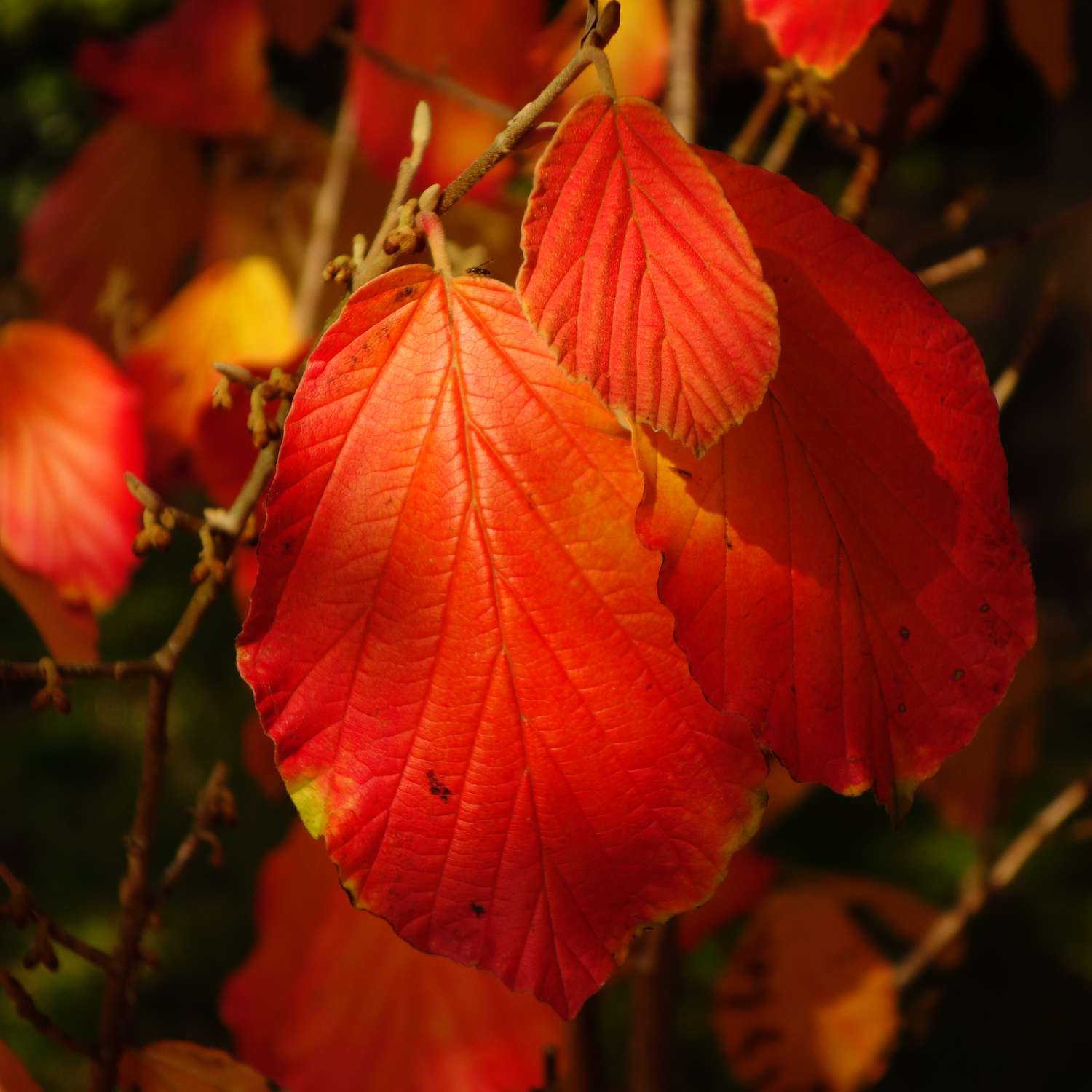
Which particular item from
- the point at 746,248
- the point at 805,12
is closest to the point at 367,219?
the point at 805,12

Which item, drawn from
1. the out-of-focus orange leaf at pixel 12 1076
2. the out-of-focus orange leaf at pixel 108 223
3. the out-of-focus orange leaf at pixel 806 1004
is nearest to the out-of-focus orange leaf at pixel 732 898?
the out-of-focus orange leaf at pixel 806 1004

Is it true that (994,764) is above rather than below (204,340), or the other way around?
below

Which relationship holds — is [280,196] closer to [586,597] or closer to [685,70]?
[685,70]

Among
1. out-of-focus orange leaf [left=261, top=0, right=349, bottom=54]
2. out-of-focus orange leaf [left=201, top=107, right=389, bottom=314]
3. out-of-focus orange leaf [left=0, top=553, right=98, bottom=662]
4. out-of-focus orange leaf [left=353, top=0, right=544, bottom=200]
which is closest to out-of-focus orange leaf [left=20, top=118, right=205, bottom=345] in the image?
out-of-focus orange leaf [left=201, top=107, right=389, bottom=314]

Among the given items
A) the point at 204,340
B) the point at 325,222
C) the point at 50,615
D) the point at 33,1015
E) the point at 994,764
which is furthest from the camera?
the point at 994,764

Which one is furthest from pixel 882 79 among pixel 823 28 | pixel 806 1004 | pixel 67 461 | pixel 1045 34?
pixel 806 1004

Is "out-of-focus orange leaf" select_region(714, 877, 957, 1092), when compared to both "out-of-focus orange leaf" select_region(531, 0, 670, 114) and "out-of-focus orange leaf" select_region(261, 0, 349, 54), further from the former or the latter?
"out-of-focus orange leaf" select_region(261, 0, 349, 54)
